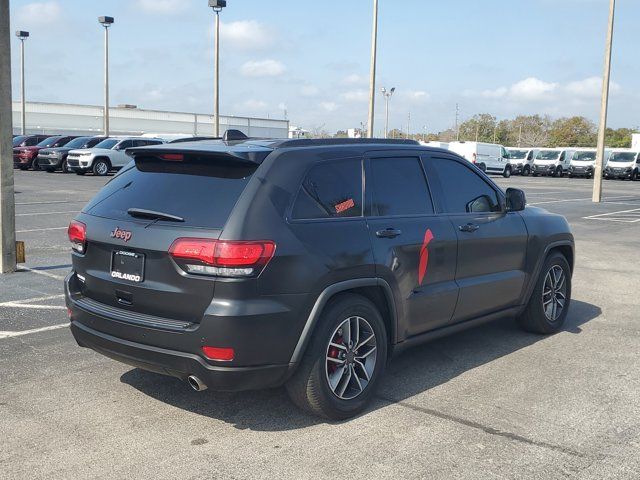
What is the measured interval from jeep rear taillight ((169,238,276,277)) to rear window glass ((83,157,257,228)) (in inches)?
5.4

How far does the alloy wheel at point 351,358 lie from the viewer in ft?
14.7

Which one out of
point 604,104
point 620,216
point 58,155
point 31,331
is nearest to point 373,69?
point 604,104

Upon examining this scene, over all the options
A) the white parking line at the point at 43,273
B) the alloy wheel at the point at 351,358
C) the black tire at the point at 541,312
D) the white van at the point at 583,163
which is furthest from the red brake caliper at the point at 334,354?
the white van at the point at 583,163

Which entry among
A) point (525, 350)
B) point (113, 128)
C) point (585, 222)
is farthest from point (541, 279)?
point (113, 128)

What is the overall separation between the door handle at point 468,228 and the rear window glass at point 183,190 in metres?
1.94

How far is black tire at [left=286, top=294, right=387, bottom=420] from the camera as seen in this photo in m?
4.30

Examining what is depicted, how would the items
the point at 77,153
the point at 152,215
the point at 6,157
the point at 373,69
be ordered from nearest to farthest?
the point at 152,215 < the point at 6,157 < the point at 373,69 < the point at 77,153

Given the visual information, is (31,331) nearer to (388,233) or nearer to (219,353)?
(219,353)

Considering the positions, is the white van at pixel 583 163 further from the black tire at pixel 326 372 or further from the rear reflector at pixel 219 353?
the rear reflector at pixel 219 353

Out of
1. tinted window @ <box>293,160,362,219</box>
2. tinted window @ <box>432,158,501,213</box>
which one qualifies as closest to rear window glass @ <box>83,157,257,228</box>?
tinted window @ <box>293,160,362,219</box>

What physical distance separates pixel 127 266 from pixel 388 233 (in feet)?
5.57

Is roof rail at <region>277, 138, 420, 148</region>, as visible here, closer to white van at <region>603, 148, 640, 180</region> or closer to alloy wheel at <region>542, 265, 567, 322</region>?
alloy wheel at <region>542, 265, 567, 322</region>

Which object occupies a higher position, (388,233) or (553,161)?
(553,161)

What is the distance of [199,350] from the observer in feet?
13.2
